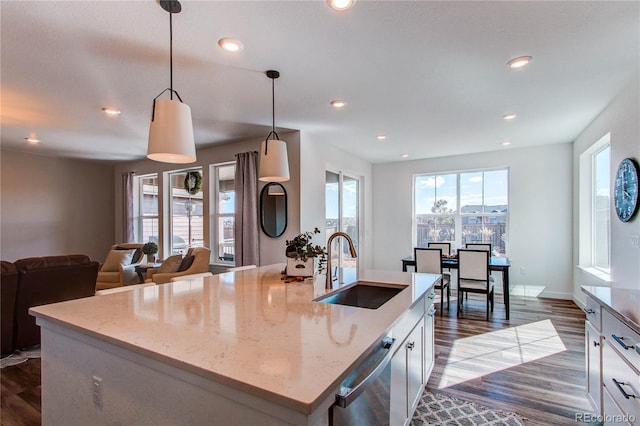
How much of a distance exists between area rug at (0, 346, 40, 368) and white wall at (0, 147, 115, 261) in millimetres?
3476

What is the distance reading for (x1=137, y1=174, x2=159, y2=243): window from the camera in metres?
6.72

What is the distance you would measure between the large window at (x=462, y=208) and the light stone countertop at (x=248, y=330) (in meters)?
4.67

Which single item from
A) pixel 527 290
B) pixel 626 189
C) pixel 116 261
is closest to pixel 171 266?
pixel 116 261

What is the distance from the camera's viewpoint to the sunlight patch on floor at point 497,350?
2.76m

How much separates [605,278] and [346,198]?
151 inches

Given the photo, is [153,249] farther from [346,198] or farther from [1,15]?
[1,15]

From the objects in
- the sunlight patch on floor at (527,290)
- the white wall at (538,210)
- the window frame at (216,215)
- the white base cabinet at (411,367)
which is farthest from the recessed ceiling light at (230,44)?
the sunlight patch on floor at (527,290)

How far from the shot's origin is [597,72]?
8.80 ft

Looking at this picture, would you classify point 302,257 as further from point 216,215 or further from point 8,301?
point 216,215

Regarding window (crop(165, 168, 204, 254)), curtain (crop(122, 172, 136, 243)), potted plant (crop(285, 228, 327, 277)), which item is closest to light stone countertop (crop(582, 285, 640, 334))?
potted plant (crop(285, 228, 327, 277))

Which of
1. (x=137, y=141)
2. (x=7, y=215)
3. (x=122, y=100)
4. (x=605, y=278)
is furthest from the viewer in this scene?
(x=7, y=215)

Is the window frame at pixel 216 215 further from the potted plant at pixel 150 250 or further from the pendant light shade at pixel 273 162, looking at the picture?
the pendant light shade at pixel 273 162

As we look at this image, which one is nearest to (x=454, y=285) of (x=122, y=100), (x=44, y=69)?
(x=122, y=100)

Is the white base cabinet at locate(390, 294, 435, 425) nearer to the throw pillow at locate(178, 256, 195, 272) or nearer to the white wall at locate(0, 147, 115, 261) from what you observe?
the throw pillow at locate(178, 256, 195, 272)
